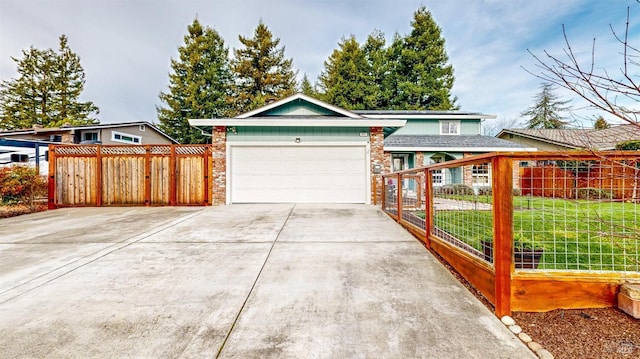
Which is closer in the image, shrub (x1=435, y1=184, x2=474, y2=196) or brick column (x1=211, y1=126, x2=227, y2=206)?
shrub (x1=435, y1=184, x2=474, y2=196)

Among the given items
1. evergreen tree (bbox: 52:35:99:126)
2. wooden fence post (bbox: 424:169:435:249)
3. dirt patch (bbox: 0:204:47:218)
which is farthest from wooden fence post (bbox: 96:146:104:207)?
evergreen tree (bbox: 52:35:99:126)

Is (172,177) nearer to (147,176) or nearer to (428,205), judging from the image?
(147,176)

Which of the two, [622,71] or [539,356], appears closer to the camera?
[622,71]

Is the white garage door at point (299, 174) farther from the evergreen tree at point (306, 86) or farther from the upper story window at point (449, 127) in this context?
the evergreen tree at point (306, 86)

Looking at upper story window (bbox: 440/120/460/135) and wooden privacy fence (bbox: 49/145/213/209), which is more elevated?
upper story window (bbox: 440/120/460/135)

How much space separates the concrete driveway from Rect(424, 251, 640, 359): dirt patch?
214 mm

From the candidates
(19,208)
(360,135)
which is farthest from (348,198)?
(19,208)

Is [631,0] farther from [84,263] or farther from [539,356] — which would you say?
[84,263]

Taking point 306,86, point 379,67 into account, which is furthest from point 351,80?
point 306,86

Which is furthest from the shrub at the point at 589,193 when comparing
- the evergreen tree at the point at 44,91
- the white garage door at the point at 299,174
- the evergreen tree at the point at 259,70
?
the evergreen tree at the point at 44,91

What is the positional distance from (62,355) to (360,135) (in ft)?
27.4

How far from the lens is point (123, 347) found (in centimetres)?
181

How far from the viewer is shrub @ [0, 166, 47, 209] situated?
7.84 metres

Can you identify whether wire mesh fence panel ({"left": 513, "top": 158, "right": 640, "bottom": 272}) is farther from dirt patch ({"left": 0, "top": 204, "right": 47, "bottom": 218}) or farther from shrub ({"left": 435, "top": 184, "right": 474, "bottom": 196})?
dirt patch ({"left": 0, "top": 204, "right": 47, "bottom": 218})
